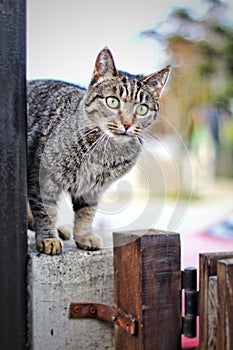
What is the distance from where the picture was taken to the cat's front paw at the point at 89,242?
1.00 m

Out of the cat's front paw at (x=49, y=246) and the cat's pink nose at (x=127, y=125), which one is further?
the cat's front paw at (x=49, y=246)

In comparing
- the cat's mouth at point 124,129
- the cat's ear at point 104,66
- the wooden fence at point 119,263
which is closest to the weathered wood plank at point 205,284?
the wooden fence at point 119,263

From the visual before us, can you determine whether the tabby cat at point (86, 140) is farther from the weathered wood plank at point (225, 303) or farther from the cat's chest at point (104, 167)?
the weathered wood plank at point (225, 303)

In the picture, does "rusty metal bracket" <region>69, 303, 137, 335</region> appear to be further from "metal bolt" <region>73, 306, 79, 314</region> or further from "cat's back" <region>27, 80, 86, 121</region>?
"cat's back" <region>27, 80, 86, 121</region>

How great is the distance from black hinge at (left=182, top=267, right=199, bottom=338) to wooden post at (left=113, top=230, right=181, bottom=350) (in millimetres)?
11

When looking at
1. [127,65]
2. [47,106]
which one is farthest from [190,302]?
[47,106]

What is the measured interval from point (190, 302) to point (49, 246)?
1.01 feet

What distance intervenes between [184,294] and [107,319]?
0.19 meters

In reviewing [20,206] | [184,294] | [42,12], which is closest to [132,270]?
[184,294]

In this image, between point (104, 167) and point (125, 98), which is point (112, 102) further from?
point (104, 167)

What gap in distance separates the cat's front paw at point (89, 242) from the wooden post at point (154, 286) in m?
0.18

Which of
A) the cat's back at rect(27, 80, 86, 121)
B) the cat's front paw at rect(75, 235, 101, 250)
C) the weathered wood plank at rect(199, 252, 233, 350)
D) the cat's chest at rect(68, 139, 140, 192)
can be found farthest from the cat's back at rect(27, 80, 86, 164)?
the weathered wood plank at rect(199, 252, 233, 350)

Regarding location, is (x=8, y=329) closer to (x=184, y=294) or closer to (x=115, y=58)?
(x=184, y=294)

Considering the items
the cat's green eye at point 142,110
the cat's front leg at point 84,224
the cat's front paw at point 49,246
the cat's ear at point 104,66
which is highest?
the cat's ear at point 104,66
